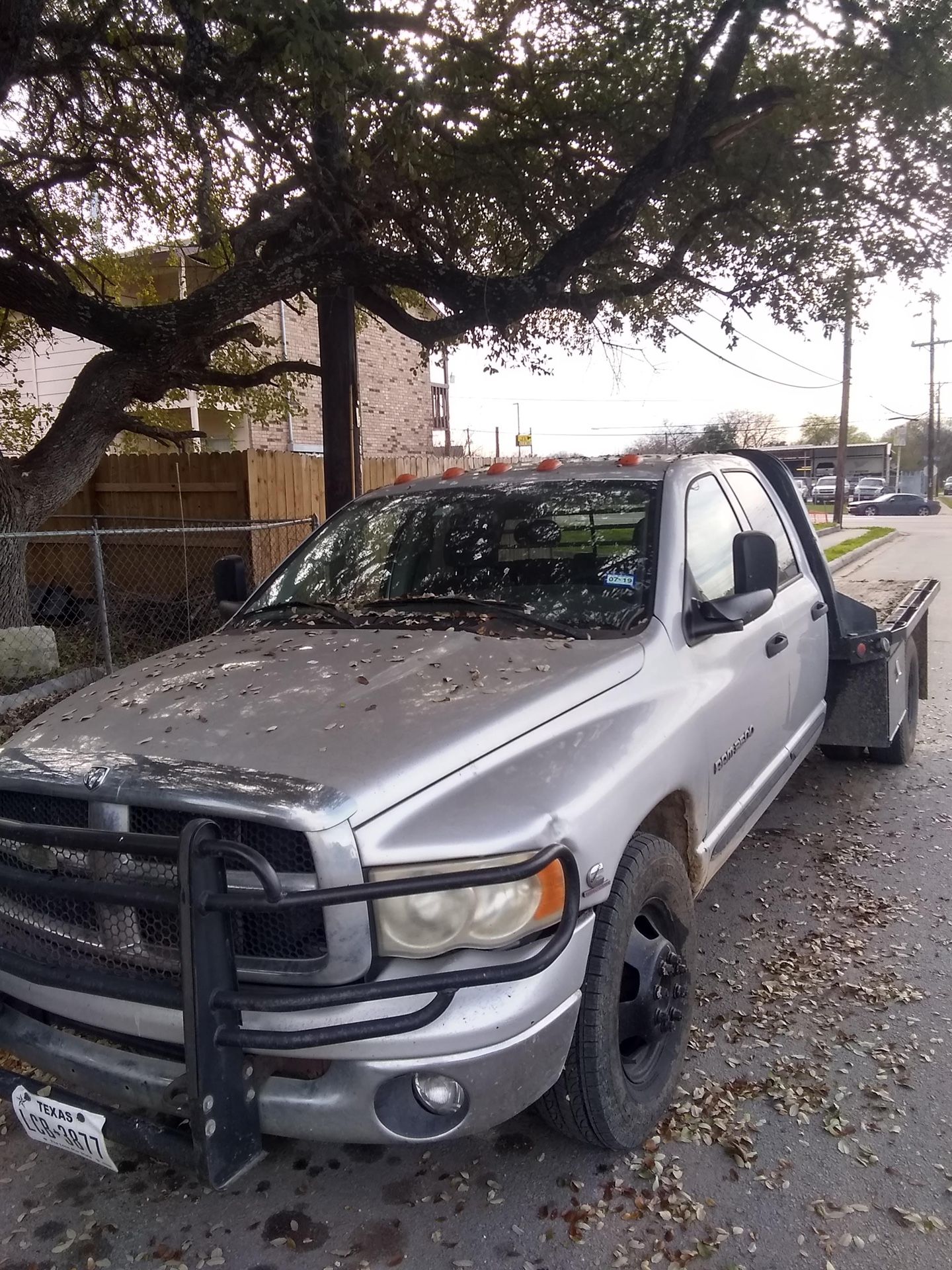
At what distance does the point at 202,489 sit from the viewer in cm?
1170

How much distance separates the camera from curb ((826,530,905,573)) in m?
17.9

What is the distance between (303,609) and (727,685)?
5.46 feet

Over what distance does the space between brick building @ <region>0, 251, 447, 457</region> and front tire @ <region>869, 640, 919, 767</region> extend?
16.2m

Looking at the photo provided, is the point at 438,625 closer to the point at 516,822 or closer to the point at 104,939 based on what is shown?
the point at 516,822

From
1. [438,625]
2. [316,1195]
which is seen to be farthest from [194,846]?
[438,625]

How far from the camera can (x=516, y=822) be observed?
2.23 meters

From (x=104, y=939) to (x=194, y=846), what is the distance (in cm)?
54

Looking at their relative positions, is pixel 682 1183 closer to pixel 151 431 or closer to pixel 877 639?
pixel 877 639

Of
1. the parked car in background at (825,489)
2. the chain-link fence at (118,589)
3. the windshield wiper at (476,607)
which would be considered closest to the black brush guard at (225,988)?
the windshield wiper at (476,607)

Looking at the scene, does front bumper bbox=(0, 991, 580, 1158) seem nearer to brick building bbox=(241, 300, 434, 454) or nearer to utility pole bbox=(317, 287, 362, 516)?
utility pole bbox=(317, 287, 362, 516)

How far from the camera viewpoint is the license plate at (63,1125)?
7.09 ft

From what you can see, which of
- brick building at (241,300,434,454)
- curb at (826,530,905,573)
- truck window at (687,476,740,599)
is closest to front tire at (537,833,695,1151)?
truck window at (687,476,740,599)

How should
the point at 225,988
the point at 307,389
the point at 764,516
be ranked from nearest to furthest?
the point at 225,988 < the point at 764,516 < the point at 307,389

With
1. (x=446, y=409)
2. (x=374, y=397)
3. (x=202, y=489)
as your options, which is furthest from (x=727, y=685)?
(x=446, y=409)
